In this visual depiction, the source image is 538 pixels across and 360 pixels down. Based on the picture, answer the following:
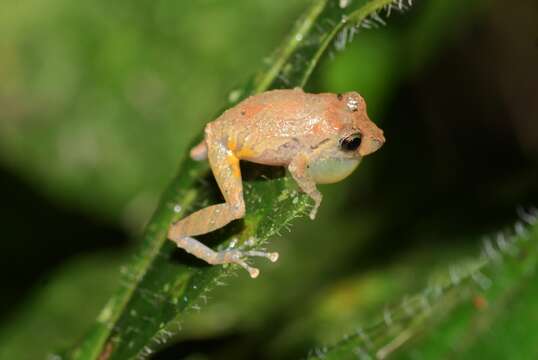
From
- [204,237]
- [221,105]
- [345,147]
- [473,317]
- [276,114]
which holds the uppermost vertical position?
[221,105]

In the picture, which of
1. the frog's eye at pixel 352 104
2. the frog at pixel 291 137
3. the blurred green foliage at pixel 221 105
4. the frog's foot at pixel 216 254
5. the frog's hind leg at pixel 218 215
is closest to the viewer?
the frog's foot at pixel 216 254

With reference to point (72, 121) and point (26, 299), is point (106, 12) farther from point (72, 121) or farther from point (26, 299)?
point (26, 299)

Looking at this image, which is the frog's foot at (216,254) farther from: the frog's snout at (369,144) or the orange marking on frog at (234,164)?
the frog's snout at (369,144)

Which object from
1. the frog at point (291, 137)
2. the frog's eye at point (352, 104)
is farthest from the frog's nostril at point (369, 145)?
the frog's eye at point (352, 104)

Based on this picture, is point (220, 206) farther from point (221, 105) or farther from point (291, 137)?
point (221, 105)

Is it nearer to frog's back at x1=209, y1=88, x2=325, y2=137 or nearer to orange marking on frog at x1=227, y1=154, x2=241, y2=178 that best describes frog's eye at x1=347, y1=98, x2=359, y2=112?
frog's back at x1=209, y1=88, x2=325, y2=137

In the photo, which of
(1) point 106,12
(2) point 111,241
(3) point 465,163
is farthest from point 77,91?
(3) point 465,163

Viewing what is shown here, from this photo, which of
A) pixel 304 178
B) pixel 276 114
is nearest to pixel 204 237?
pixel 304 178

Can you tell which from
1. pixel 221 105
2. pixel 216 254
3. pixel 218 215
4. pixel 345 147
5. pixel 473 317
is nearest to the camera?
pixel 216 254
